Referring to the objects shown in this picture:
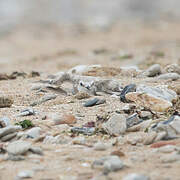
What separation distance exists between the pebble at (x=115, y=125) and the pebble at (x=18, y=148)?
0.79 m

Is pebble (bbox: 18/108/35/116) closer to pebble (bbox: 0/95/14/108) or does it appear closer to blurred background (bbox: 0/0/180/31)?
pebble (bbox: 0/95/14/108)

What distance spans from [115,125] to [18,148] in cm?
97

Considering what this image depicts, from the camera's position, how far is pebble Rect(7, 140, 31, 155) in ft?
11.9

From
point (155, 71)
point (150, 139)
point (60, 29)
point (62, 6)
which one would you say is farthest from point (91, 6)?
point (150, 139)

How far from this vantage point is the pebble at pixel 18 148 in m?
3.63

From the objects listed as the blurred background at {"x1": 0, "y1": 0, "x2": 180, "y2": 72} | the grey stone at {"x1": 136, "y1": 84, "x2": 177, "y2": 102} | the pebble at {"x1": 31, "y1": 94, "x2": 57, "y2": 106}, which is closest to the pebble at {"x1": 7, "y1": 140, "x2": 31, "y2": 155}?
the pebble at {"x1": 31, "y1": 94, "x2": 57, "y2": 106}

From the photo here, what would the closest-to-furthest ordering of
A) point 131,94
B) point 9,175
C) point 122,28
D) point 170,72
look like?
1. point 9,175
2. point 131,94
3. point 170,72
4. point 122,28

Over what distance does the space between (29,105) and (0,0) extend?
74.2 feet

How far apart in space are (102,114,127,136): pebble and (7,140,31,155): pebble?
2.59 ft

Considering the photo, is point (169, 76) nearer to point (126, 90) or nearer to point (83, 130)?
point (126, 90)

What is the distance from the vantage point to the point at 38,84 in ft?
20.3

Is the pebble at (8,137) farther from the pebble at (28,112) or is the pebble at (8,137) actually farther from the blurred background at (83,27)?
the blurred background at (83,27)

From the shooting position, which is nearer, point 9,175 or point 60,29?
point 9,175

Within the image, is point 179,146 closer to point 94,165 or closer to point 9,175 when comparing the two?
point 94,165
